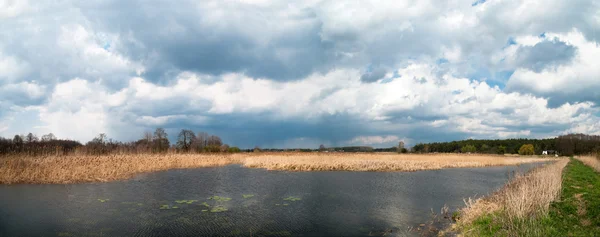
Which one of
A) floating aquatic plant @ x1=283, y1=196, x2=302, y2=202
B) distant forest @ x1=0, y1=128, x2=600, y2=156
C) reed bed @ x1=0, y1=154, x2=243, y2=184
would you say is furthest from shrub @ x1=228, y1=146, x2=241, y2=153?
floating aquatic plant @ x1=283, y1=196, x2=302, y2=202

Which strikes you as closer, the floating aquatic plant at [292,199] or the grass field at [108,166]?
the floating aquatic plant at [292,199]

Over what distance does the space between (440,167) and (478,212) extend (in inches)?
1285

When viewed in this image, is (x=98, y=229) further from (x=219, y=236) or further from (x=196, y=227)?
(x=219, y=236)

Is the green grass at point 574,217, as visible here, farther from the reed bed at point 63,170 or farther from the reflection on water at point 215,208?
the reed bed at point 63,170

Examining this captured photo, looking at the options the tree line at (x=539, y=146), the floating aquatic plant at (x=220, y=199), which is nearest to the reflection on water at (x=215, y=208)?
the floating aquatic plant at (x=220, y=199)

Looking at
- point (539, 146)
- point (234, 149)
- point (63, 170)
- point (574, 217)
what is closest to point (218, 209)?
point (574, 217)

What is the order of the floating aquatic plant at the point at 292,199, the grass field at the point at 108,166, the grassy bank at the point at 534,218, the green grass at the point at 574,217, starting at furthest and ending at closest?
1. the grass field at the point at 108,166
2. the floating aquatic plant at the point at 292,199
3. the green grass at the point at 574,217
4. the grassy bank at the point at 534,218

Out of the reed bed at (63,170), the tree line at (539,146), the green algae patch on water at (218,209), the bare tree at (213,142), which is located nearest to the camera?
the green algae patch on water at (218,209)

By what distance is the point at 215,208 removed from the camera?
14297 millimetres

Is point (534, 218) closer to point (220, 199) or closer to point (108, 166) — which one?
point (220, 199)

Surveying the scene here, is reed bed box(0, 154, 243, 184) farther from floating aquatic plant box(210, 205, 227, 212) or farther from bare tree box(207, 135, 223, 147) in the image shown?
bare tree box(207, 135, 223, 147)

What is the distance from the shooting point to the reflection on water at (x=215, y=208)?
10992mm

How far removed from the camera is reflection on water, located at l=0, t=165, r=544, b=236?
11.0 m

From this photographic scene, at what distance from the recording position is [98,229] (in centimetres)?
1070
